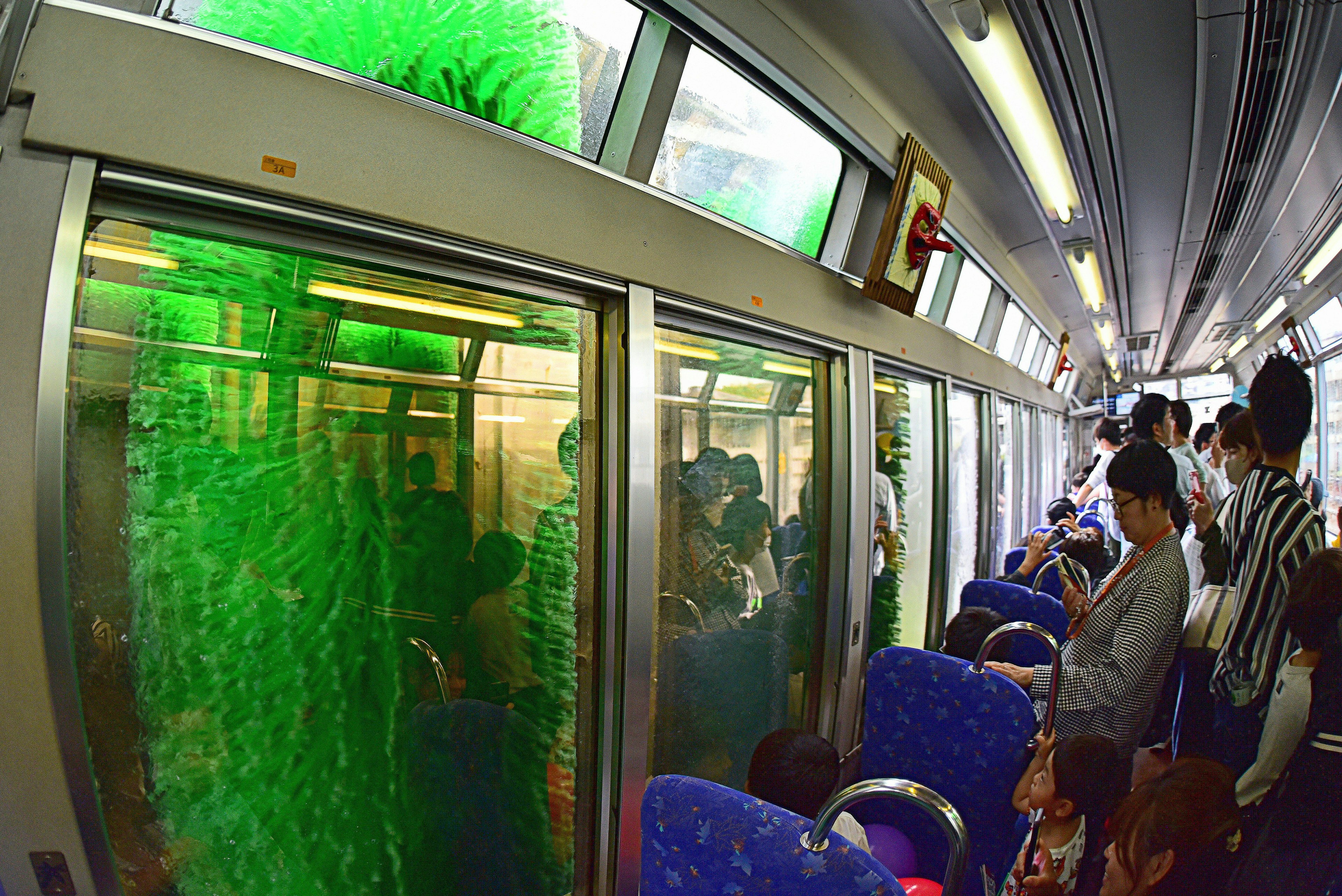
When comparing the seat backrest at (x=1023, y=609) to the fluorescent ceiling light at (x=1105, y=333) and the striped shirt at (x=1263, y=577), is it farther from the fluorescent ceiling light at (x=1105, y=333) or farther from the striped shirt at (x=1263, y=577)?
the fluorescent ceiling light at (x=1105, y=333)

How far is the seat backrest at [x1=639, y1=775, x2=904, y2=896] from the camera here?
0.97 m

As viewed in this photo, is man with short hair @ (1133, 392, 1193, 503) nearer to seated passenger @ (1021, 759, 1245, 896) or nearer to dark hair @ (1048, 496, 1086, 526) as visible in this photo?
dark hair @ (1048, 496, 1086, 526)

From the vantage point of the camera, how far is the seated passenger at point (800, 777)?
58.4 inches

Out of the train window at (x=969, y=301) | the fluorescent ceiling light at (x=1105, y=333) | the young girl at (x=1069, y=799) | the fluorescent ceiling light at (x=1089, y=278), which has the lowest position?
the young girl at (x=1069, y=799)

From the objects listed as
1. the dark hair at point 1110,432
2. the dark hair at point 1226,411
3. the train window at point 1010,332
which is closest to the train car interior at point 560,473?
the dark hair at point 1226,411

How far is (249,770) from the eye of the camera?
56.1 inches

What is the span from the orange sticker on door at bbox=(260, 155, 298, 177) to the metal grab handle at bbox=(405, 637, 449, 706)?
109 centimetres

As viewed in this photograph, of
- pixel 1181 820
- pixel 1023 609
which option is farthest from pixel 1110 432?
pixel 1181 820

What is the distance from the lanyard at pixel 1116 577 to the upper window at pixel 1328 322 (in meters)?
5.12

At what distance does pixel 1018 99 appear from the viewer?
2.94 meters

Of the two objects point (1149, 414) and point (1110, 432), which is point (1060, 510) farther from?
point (1149, 414)

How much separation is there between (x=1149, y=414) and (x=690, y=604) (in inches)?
138

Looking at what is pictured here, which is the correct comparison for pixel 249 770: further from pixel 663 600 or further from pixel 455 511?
pixel 663 600

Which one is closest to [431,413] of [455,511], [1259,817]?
[455,511]
